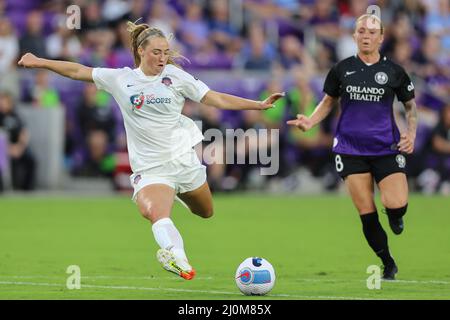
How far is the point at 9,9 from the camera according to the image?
84.7ft

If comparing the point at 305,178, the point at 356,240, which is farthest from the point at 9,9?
the point at 356,240

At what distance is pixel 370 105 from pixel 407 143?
53 centimetres

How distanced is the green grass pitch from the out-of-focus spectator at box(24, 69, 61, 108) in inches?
92.5

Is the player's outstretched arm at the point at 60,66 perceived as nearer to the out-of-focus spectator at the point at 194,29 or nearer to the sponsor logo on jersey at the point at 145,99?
the sponsor logo on jersey at the point at 145,99

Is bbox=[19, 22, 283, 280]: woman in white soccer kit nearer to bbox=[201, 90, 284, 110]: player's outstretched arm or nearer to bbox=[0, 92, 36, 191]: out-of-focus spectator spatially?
bbox=[201, 90, 284, 110]: player's outstretched arm

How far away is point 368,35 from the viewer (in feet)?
37.1

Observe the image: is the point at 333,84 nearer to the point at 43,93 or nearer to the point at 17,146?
the point at 17,146

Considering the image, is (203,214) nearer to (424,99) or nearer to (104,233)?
(104,233)

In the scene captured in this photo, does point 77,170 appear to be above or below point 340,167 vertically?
above

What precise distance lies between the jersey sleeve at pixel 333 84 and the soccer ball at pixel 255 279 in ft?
7.74

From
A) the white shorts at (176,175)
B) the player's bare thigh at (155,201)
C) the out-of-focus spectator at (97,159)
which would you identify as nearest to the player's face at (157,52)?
the white shorts at (176,175)

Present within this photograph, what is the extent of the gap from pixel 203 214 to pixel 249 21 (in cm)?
1557

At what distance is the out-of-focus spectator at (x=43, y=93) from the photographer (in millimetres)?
23452

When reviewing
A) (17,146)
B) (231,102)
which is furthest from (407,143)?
(17,146)
